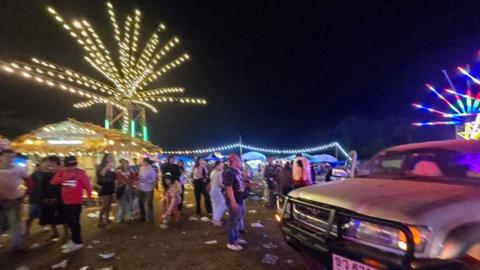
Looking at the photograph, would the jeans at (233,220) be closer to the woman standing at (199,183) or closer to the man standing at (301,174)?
the man standing at (301,174)

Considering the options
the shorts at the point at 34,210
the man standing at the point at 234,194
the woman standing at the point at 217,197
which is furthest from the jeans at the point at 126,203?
the man standing at the point at 234,194

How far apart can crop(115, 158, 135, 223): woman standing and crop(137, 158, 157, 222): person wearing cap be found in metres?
0.43

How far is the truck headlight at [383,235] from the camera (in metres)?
2.73

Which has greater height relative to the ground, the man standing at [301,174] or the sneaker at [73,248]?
the man standing at [301,174]

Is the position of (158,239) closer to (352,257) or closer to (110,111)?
(352,257)

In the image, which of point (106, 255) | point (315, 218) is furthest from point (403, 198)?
point (106, 255)

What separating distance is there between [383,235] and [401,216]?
0.26 m

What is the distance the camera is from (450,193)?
10.3 feet

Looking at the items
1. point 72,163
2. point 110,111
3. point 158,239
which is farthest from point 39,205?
point 110,111

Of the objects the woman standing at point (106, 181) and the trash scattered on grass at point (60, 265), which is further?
the woman standing at point (106, 181)

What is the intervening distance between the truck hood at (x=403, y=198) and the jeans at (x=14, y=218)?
568cm

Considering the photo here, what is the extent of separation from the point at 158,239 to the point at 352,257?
17.1ft

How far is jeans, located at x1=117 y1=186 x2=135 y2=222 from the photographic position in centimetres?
945

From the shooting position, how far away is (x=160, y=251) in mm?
6324
